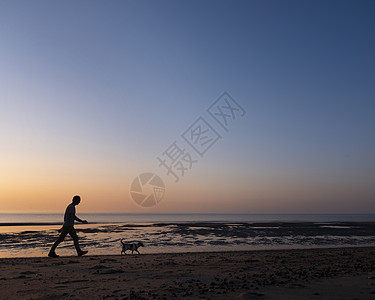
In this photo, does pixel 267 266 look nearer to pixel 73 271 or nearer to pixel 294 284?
pixel 294 284

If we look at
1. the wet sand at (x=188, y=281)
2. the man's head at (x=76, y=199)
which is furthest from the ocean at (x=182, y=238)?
the wet sand at (x=188, y=281)

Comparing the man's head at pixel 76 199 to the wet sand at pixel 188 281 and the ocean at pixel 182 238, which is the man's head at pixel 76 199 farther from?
the ocean at pixel 182 238

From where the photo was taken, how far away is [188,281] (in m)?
7.87

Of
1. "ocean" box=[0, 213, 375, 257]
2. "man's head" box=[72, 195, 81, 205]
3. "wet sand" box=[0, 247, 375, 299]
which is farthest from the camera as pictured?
"ocean" box=[0, 213, 375, 257]

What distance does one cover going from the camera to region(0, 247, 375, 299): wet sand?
6.67m

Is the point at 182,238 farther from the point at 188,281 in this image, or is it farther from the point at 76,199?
the point at 188,281

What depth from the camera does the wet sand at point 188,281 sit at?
6.67 metres

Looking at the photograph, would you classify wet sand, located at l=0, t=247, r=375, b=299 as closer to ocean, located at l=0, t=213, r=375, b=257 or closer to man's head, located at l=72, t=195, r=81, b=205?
man's head, located at l=72, t=195, r=81, b=205

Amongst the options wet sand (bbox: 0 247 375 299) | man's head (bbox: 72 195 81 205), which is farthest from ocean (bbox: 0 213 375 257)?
wet sand (bbox: 0 247 375 299)

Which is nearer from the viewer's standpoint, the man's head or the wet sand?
the wet sand

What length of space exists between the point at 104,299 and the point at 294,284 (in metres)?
4.62

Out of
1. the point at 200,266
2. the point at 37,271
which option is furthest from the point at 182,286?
the point at 37,271

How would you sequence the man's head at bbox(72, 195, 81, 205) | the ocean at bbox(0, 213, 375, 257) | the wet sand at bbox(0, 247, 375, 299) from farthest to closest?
the ocean at bbox(0, 213, 375, 257)
the man's head at bbox(72, 195, 81, 205)
the wet sand at bbox(0, 247, 375, 299)

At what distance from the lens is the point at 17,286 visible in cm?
762
